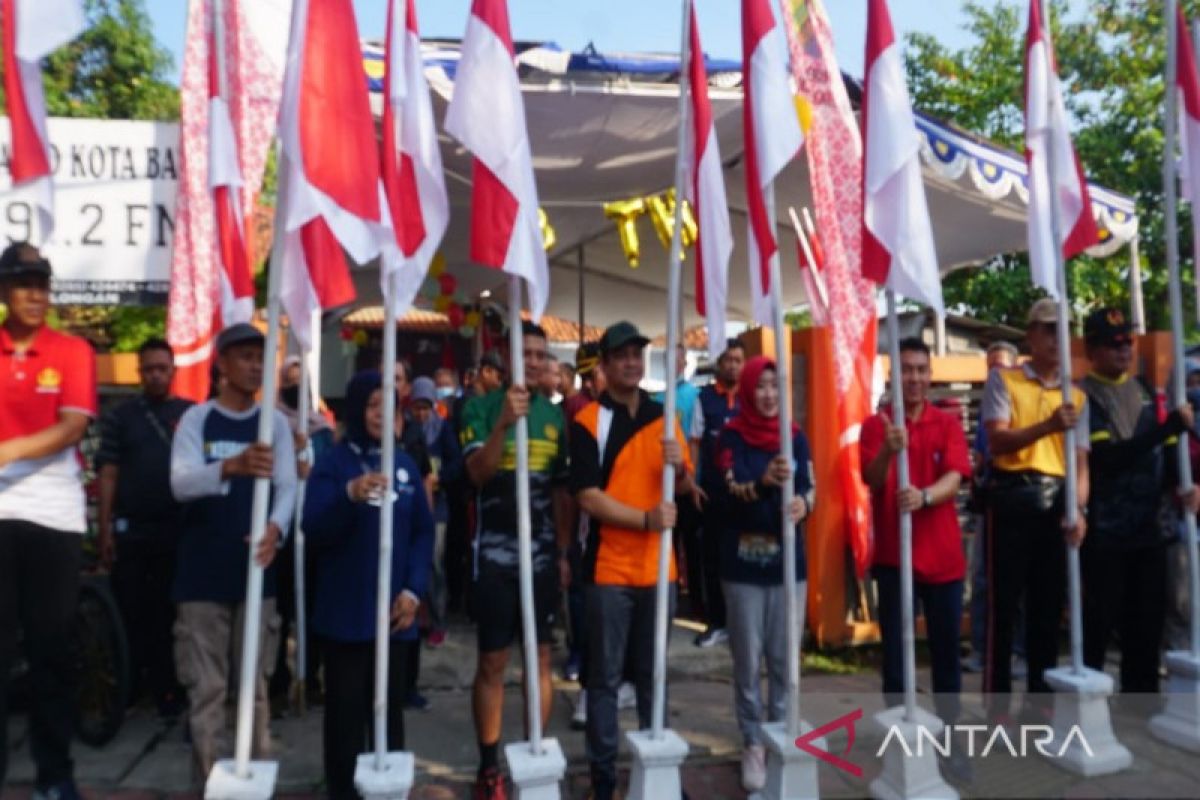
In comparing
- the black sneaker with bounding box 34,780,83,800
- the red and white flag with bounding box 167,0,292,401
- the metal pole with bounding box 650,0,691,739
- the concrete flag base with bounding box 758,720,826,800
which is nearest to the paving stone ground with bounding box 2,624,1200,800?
A: the black sneaker with bounding box 34,780,83,800

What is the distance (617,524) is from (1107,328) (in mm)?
2636

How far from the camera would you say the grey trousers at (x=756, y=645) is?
13.3 feet

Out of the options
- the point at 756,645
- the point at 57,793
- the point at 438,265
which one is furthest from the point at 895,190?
the point at 438,265

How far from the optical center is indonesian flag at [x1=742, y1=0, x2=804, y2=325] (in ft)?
12.1

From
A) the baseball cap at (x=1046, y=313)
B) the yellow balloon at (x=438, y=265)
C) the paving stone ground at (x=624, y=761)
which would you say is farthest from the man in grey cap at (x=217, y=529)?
the yellow balloon at (x=438, y=265)

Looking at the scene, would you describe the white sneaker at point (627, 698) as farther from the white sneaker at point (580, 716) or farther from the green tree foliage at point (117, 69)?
A: the green tree foliage at point (117, 69)

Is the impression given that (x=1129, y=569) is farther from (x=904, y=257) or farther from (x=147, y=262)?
(x=147, y=262)

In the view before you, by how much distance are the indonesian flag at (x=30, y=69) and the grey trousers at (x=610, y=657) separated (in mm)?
2493

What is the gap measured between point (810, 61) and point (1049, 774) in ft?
14.2

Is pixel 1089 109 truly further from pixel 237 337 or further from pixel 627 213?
pixel 237 337

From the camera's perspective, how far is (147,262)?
5293mm

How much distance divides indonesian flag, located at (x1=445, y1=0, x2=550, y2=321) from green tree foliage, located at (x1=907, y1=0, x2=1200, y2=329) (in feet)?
41.9

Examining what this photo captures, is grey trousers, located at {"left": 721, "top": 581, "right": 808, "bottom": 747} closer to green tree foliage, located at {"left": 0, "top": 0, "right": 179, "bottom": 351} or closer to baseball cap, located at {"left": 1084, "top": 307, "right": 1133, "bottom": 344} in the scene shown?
baseball cap, located at {"left": 1084, "top": 307, "right": 1133, "bottom": 344}

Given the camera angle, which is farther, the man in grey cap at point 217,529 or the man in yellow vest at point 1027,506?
the man in yellow vest at point 1027,506
